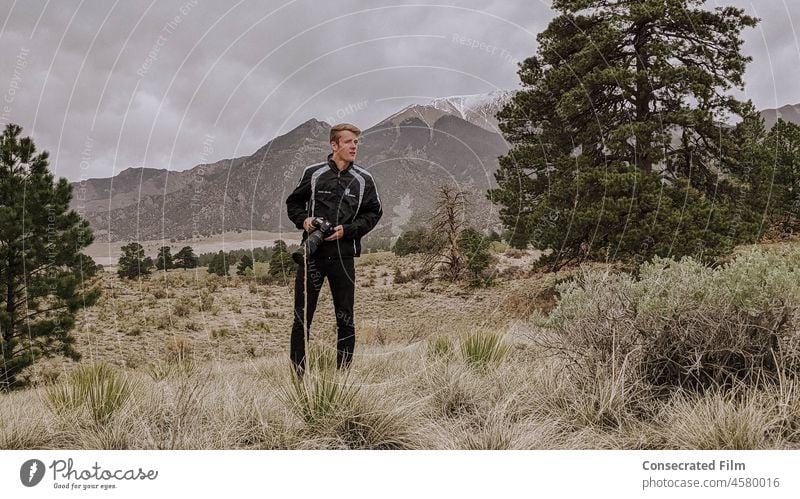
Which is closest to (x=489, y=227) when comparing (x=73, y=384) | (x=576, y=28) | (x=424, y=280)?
(x=424, y=280)

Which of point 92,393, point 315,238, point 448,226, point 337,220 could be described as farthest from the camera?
point 448,226

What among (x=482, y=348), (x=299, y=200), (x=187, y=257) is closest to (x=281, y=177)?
(x=299, y=200)

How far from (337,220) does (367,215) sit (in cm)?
25

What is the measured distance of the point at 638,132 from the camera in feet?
25.7

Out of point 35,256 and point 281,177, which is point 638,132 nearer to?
point 281,177

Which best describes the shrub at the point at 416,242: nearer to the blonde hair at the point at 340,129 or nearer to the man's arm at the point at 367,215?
the man's arm at the point at 367,215

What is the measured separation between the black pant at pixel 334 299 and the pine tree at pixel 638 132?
190 inches

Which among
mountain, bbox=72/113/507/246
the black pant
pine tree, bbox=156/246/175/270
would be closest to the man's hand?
the black pant

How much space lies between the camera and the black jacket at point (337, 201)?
13.8ft

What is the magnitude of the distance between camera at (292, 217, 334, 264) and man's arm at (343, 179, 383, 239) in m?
0.15

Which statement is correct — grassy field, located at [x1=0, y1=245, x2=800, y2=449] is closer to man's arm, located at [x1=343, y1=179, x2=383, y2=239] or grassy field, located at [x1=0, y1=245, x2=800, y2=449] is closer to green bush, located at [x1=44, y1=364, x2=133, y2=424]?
green bush, located at [x1=44, y1=364, x2=133, y2=424]

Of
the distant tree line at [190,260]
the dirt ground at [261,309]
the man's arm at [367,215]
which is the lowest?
the dirt ground at [261,309]

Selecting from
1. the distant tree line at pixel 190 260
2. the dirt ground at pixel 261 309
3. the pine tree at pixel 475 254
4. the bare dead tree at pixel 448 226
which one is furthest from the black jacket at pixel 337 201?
the pine tree at pixel 475 254

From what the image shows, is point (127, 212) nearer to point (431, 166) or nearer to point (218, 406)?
point (431, 166)
